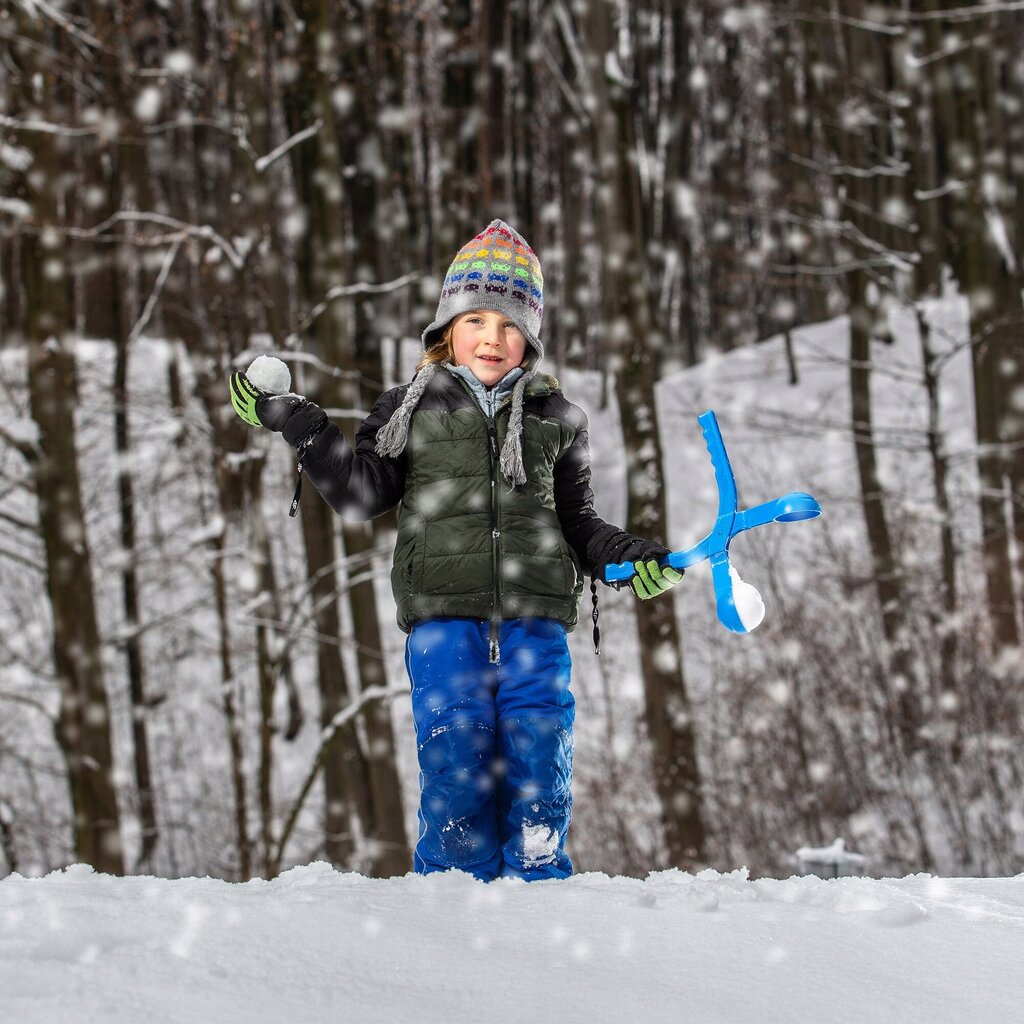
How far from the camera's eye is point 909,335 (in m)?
17.8

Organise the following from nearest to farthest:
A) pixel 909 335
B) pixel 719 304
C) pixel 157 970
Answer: pixel 157 970
pixel 909 335
pixel 719 304

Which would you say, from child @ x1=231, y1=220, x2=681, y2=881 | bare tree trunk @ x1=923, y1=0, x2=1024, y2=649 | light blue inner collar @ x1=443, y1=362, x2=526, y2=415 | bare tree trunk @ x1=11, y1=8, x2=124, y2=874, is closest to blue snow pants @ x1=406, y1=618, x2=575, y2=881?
child @ x1=231, y1=220, x2=681, y2=881

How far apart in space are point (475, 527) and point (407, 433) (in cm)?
31

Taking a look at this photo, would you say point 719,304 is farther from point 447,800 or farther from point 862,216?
point 447,800

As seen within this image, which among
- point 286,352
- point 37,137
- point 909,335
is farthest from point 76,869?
point 909,335

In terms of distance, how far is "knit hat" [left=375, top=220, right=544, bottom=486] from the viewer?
117 inches

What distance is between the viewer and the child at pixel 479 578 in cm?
286

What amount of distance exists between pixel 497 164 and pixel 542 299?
8.49 m

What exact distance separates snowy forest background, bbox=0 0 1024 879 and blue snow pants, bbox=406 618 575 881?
3.92 meters

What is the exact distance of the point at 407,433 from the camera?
9.80 ft

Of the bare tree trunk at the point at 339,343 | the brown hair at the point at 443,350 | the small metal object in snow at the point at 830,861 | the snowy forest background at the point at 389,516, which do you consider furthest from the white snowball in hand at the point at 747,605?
the bare tree trunk at the point at 339,343

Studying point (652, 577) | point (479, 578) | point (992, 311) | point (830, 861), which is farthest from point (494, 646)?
point (992, 311)

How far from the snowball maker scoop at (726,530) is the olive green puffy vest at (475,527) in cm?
21

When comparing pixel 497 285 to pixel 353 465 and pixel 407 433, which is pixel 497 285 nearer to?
pixel 407 433
